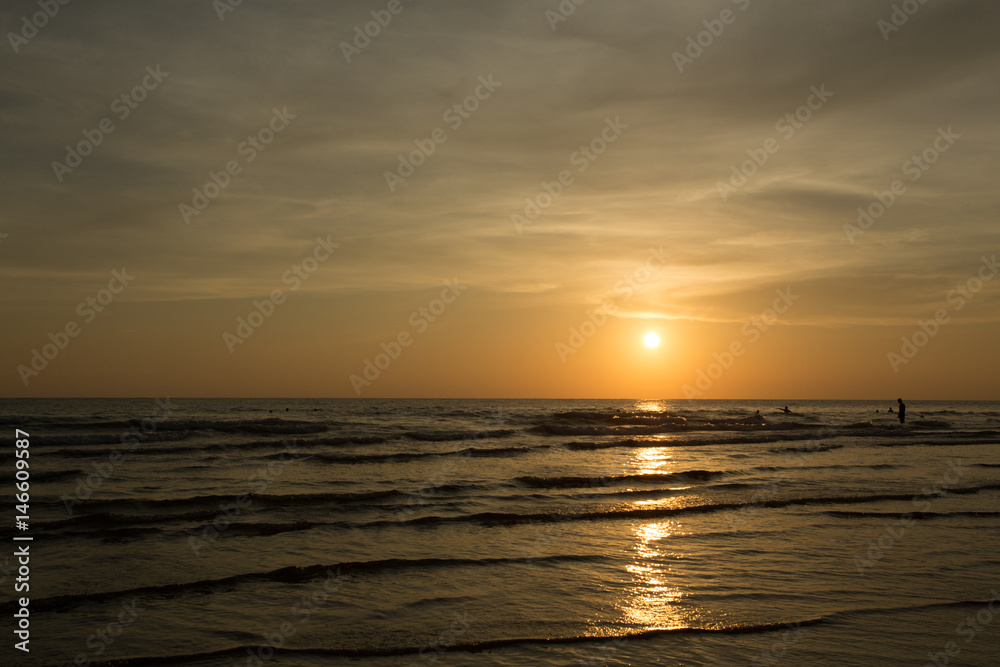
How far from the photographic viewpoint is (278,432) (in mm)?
37312

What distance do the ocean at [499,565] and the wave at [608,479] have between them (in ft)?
0.41

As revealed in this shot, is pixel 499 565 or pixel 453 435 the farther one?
pixel 453 435

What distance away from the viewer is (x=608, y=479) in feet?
69.1

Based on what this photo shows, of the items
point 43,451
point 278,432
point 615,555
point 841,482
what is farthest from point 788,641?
point 278,432

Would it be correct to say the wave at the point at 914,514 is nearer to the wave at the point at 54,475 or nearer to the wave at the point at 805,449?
the wave at the point at 805,449

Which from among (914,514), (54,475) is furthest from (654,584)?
(54,475)

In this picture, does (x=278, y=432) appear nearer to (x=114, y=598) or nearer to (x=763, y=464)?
(x=763, y=464)

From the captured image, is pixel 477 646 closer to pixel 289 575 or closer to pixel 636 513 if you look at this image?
pixel 289 575

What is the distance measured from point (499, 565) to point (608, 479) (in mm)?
10889

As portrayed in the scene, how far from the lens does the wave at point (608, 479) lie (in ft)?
65.4

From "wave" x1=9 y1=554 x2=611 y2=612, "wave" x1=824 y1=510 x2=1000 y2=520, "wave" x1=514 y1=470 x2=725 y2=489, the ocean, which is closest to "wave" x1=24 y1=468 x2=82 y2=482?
the ocean

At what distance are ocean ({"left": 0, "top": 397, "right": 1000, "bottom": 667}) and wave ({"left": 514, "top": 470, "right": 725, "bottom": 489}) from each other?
125 mm

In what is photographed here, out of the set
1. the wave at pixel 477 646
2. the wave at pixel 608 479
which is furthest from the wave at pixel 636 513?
the wave at pixel 477 646

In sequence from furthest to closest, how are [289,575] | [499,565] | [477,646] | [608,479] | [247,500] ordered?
1. [608,479]
2. [247,500]
3. [499,565]
4. [289,575]
5. [477,646]
